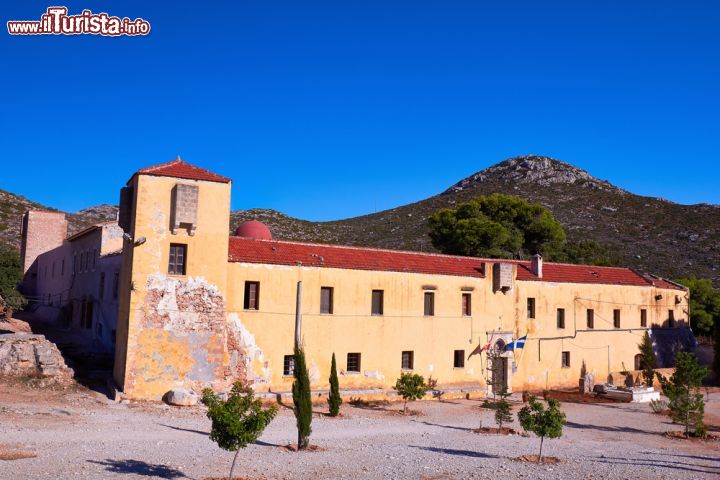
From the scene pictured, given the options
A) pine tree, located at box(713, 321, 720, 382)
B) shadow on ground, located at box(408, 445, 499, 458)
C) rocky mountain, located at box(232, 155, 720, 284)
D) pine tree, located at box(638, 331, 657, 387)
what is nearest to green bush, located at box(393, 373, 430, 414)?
shadow on ground, located at box(408, 445, 499, 458)

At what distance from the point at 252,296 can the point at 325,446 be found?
981cm

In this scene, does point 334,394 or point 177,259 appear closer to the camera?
point 334,394

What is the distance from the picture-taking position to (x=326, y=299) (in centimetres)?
2908

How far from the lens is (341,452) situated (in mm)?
18344

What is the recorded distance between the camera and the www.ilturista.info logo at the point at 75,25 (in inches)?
924

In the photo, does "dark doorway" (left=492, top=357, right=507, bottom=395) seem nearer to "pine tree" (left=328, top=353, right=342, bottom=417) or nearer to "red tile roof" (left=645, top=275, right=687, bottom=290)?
"pine tree" (left=328, top=353, right=342, bottom=417)

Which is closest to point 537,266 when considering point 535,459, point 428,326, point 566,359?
point 566,359

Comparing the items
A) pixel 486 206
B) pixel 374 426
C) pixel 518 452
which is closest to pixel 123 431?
pixel 374 426

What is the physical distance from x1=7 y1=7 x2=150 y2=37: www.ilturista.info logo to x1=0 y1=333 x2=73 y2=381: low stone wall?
12.8 metres

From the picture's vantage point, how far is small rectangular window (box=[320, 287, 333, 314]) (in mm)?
28953

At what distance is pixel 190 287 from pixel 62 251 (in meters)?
22.1

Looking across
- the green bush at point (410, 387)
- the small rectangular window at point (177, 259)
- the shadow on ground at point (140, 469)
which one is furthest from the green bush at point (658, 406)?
the shadow on ground at point (140, 469)

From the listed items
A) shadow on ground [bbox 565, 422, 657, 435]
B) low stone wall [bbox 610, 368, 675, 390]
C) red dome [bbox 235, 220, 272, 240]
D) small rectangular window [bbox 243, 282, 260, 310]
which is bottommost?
shadow on ground [bbox 565, 422, 657, 435]

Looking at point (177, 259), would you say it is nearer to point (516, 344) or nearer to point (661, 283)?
point (516, 344)
